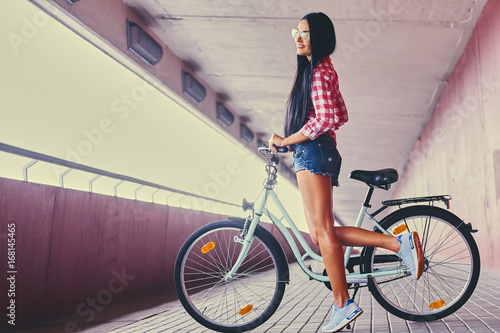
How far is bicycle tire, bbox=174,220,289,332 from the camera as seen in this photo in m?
2.65

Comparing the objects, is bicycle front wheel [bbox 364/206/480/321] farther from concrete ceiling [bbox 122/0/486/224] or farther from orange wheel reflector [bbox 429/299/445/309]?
concrete ceiling [bbox 122/0/486/224]

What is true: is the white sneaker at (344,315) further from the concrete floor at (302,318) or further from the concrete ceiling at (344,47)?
the concrete ceiling at (344,47)

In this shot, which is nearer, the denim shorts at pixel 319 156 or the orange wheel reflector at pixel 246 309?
the denim shorts at pixel 319 156

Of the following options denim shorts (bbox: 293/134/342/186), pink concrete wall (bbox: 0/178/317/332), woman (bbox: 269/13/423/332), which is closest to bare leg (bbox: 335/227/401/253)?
woman (bbox: 269/13/423/332)

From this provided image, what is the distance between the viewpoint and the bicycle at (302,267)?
264cm

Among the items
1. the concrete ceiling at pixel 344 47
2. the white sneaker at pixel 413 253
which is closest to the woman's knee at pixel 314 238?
the white sneaker at pixel 413 253

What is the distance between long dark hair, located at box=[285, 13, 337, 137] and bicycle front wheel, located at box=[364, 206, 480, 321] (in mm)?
719

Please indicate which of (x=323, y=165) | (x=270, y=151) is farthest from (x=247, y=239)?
(x=323, y=165)

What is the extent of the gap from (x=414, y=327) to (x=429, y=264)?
347 millimetres

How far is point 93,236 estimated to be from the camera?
405 centimetres

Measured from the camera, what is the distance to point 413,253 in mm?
2471

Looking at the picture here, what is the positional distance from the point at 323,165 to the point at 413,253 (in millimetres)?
604

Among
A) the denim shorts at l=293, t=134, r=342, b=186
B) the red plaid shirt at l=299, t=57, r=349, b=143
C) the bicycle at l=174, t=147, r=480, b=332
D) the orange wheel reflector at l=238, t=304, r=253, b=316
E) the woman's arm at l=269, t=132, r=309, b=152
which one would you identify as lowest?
the orange wheel reflector at l=238, t=304, r=253, b=316

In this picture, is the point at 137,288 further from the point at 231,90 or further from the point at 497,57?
the point at 231,90
